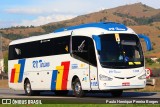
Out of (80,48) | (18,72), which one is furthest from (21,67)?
(80,48)

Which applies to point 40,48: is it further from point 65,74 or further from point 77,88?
point 77,88

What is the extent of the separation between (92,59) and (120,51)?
1.35m

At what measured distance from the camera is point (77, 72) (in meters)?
24.5

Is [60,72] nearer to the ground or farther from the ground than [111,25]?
nearer to the ground

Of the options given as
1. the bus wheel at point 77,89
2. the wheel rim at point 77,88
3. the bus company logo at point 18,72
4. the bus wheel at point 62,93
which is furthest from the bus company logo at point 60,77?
the bus company logo at point 18,72

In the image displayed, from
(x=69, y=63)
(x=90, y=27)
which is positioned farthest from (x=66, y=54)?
(x=90, y=27)

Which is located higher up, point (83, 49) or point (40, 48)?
point (40, 48)

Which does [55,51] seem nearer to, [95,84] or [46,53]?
[46,53]

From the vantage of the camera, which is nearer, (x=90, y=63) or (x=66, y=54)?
(x=90, y=63)

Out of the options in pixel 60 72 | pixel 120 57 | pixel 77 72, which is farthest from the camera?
pixel 60 72

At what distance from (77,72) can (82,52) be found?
1.15m

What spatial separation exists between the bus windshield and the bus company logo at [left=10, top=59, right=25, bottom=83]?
822cm

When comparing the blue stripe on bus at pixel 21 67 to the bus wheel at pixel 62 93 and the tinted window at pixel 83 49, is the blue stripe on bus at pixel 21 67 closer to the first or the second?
the bus wheel at pixel 62 93

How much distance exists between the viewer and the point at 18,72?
3053cm
